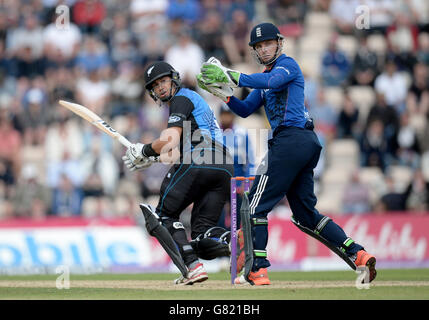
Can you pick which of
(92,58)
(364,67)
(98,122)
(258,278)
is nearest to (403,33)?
(364,67)

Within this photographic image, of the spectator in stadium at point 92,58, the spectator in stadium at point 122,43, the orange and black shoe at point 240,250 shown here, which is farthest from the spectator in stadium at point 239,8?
the orange and black shoe at point 240,250

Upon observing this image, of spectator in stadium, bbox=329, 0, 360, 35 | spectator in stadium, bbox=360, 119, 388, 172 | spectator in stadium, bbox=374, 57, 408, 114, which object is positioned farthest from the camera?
spectator in stadium, bbox=329, 0, 360, 35

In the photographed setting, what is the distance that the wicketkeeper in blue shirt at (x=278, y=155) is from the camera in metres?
8.49

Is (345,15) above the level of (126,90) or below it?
above

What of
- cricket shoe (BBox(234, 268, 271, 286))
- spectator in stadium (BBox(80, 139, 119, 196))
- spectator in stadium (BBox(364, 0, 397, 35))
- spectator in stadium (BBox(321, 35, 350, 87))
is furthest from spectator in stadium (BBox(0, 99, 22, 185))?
cricket shoe (BBox(234, 268, 271, 286))

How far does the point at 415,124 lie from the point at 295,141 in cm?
937

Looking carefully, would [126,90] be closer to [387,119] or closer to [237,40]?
[237,40]

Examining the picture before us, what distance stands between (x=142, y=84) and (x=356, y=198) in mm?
5290

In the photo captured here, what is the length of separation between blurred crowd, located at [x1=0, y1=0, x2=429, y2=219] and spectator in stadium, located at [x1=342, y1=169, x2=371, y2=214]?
0.08 ft

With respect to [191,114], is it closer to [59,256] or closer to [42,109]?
[59,256]

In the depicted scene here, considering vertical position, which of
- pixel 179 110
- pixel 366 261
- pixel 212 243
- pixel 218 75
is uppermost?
pixel 218 75

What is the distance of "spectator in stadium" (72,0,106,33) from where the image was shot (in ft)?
64.7

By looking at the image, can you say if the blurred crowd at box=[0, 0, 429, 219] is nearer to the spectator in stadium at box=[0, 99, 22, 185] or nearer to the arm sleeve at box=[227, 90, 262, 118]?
the spectator in stadium at box=[0, 99, 22, 185]

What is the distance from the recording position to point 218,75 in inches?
335
